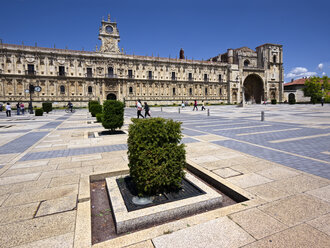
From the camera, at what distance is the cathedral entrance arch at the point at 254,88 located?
59.3m

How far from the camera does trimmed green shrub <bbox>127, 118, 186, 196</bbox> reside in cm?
297

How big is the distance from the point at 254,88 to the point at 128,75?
131 feet

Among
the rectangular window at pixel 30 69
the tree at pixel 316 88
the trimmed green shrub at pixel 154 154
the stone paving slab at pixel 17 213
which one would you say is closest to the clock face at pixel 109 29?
the rectangular window at pixel 30 69

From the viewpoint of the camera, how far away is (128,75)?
1804 inches

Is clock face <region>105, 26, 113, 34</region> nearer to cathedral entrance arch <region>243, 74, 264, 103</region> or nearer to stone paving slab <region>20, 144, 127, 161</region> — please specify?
cathedral entrance arch <region>243, 74, 264, 103</region>

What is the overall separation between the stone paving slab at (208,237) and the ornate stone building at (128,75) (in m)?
43.2

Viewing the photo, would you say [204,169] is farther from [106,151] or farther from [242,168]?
[106,151]

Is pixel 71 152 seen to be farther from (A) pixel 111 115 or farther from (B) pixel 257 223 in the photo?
(B) pixel 257 223

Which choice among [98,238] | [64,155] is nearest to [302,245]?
[98,238]

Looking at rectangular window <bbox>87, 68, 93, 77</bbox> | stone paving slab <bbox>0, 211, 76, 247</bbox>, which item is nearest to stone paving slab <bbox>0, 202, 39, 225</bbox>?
stone paving slab <bbox>0, 211, 76, 247</bbox>

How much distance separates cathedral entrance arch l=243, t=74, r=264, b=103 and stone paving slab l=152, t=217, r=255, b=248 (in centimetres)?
6279

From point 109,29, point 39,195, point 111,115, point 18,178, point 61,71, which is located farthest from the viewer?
point 109,29

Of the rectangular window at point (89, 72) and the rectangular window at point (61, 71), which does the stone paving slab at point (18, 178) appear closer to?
the rectangular window at point (61, 71)

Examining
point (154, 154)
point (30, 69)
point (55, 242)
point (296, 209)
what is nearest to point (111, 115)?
point (154, 154)
